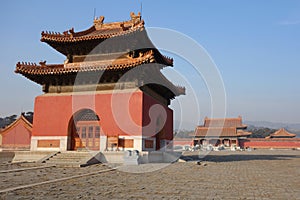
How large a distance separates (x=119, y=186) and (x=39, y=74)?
34.7 ft

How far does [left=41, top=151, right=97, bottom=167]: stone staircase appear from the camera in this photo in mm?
12747

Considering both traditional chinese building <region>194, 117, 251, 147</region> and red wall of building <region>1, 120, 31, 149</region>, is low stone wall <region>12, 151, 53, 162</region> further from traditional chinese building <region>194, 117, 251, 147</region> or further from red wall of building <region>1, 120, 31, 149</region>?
traditional chinese building <region>194, 117, 251, 147</region>

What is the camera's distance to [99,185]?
7066mm

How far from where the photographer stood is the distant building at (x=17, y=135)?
31.8 m

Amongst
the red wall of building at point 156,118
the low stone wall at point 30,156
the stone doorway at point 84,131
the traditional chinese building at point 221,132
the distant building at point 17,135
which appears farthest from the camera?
the traditional chinese building at point 221,132

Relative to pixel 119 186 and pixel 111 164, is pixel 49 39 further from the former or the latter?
pixel 119 186

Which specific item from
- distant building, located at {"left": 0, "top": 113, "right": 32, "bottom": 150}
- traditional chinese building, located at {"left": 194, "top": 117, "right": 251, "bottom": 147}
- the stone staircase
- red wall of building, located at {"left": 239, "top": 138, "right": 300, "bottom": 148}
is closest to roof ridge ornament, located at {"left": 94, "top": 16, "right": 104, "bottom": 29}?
the stone staircase

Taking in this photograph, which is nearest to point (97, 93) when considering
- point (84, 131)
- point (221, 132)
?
point (84, 131)

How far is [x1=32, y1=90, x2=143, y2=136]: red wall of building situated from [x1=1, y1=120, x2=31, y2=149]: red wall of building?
1785cm

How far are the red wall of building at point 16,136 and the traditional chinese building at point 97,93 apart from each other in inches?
702

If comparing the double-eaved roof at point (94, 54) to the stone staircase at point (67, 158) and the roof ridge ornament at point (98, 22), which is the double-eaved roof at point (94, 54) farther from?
the stone staircase at point (67, 158)

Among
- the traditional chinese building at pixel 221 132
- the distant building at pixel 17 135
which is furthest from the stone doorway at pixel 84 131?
the traditional chinese building at pixel 221 132

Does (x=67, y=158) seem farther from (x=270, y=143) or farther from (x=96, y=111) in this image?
(x=270, y=143)

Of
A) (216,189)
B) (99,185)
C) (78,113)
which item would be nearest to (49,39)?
(78,113)
